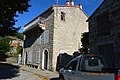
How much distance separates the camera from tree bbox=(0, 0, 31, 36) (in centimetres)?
1173

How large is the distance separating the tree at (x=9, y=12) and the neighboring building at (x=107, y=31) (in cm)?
589

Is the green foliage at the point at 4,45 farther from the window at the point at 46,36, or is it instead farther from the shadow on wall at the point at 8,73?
the window at the point at 46,36

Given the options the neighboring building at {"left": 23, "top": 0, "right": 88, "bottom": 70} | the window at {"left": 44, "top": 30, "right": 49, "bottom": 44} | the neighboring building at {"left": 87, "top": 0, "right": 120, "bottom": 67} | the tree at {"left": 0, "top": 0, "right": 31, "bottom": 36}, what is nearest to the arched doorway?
the neighboring building at {"left": 23, "top": 0, "right": 88, "bottom": 70}

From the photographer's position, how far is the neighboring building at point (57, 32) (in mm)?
22500

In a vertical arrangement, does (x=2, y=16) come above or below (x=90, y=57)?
above

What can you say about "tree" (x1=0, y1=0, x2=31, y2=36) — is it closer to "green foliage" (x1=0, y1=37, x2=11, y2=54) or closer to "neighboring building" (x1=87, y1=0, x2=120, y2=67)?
"neighboring building" (x1=87, y1=0, x2=120, y2=67)

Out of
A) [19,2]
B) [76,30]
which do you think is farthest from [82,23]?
[19,2]

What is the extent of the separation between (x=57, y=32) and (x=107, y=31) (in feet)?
28.9

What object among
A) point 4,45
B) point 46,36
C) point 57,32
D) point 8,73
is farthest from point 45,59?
point 4,45

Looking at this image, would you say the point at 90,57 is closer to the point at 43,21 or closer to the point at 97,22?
the point at 97,22

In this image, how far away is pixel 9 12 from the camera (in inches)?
481

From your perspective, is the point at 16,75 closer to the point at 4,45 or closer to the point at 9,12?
the point at 9,12

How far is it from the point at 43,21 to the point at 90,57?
16987 millimetres

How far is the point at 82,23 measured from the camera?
2462 cm
